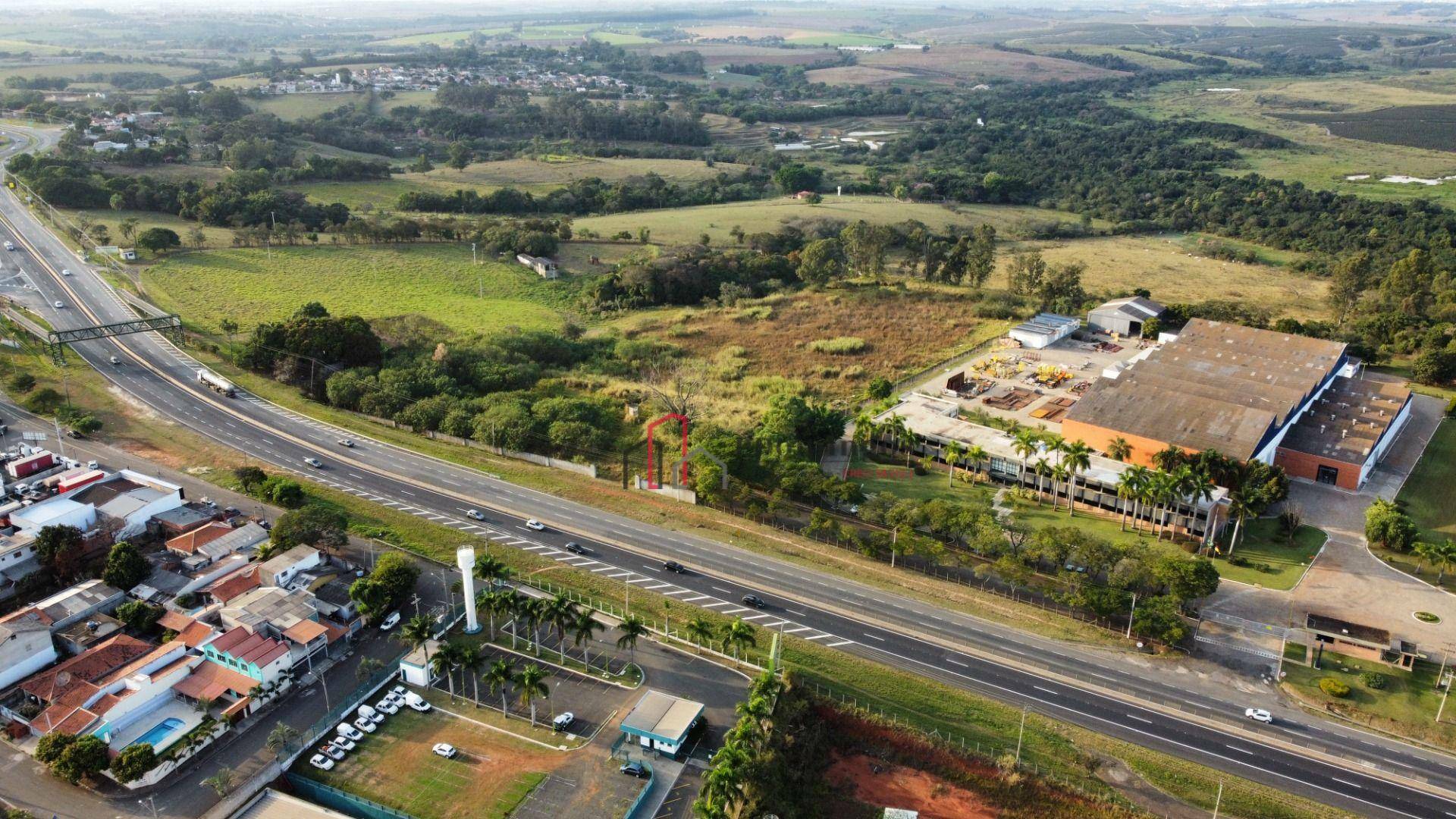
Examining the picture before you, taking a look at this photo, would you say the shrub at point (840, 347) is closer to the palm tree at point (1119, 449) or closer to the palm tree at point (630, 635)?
the palm tree at point (1119, 449)

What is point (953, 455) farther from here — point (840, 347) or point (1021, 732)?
point (840, 347)

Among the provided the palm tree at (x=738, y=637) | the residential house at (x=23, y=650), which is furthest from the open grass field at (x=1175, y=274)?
the residential house at (x=23, y=650)

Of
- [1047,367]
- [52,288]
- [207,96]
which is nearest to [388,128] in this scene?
[207,96]

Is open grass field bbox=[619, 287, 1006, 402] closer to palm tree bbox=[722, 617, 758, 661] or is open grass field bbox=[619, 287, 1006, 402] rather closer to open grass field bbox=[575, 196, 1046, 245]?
open grass field bbox=[575, 196, 1046, 245]

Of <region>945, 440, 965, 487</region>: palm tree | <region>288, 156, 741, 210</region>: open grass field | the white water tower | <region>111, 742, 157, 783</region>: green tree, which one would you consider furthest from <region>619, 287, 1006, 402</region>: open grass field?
<region>288, 156, 741, 210</region>: open grass field

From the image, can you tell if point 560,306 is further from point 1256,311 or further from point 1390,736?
point 1390,736

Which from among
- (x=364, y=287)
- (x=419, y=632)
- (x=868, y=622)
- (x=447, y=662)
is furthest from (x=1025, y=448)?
(x=364, y=287)
